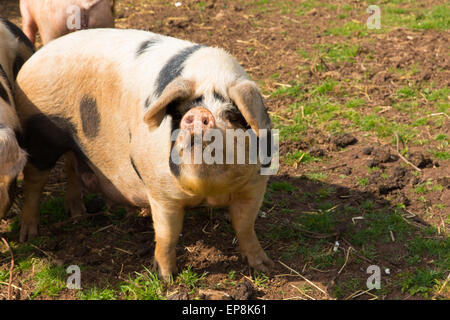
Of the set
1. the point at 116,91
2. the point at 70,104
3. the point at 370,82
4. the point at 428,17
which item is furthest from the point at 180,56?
the point at 428,17

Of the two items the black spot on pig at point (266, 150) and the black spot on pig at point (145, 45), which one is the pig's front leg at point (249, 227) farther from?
the black spot on pig at point (145, 45)

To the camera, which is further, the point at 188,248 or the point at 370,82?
the point at 370,82

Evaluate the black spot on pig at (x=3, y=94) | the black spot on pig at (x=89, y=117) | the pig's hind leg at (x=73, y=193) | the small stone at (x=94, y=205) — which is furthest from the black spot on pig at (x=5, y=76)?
the small stone at (x=94, y=205)

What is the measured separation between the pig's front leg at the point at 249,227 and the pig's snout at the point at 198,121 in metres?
0.86

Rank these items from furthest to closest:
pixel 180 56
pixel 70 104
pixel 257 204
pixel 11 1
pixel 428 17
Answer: pixel 11 1 < pixel 428 17 < pixel 70 104 < pixel 257 204 < pixel 180 56

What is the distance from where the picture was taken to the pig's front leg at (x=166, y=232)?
3395 millimetres

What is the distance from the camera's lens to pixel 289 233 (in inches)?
165

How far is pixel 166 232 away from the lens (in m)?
3.50

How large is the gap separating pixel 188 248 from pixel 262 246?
51 cm

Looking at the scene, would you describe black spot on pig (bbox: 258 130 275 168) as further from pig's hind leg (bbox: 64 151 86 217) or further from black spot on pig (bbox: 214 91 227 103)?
pig's hind leg (bbox: 64 151 86 217)

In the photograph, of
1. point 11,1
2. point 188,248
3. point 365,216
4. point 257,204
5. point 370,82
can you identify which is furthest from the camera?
point 11,1

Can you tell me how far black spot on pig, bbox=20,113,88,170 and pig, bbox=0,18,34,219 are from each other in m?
0.20

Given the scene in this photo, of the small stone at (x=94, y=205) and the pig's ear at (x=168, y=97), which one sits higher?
the pig's ear at (x=168, y=97)

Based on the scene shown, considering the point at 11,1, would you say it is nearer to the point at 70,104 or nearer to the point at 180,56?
the point at 70,104
